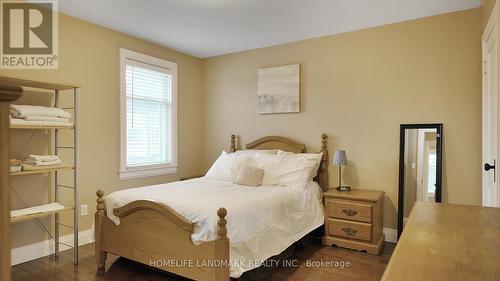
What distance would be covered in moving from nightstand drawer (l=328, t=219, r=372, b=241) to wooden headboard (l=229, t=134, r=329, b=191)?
53cm

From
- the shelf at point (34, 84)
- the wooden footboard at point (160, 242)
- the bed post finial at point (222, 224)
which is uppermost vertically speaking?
the shelf at point (34, 84)

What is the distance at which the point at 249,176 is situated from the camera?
329 centimetres

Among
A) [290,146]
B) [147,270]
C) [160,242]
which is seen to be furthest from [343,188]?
[147,270]

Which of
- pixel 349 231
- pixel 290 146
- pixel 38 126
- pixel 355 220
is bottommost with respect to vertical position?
pixel 349 231

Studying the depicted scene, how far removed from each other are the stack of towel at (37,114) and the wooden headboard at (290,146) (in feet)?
7.34

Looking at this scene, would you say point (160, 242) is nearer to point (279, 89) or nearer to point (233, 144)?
point (233, 144)

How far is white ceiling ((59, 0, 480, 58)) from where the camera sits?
284 cm

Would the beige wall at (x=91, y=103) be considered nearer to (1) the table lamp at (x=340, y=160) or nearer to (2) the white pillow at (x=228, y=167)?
(2) the white pillow at (x=228, y=167)

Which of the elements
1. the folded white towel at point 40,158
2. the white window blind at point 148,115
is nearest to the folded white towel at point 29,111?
the folded white towel at point 40,158

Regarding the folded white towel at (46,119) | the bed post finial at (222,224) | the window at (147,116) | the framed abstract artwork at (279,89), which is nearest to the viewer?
the bed post finial at (222,224)

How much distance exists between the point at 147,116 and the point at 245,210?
7.55 feet

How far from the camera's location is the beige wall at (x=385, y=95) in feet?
9.84

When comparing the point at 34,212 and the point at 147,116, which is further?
the point at 147,116

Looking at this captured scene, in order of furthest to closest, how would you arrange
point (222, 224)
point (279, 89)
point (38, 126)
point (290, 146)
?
point (279, 89)
point (290, 146)
point (38, 126)
point (222, 224)
